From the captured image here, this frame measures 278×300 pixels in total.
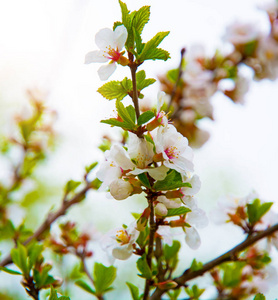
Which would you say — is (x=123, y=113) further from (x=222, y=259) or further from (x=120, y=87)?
(x=222, y=259)

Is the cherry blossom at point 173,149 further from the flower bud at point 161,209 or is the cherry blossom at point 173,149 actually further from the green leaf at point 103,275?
the green leaf at point 103,275

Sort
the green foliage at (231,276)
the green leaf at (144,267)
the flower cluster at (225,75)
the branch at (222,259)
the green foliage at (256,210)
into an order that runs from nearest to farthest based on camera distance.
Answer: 1. the green leaf at (144,267)
2. the branch at (222,259)
3. the green foliage at (256,210)
4. the green foliage at (231,276)
5. the flower cluster at (225,75)

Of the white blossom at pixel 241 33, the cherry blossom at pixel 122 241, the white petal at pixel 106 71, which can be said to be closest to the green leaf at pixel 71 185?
the cherry blossom at pixel 122 241

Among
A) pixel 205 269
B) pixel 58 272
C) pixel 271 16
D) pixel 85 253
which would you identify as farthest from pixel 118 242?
pixel 271 16


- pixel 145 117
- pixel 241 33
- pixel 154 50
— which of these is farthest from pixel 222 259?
pixel 241 33

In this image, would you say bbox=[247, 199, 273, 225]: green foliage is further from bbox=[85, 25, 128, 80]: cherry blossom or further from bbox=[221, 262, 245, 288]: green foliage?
bbox=[85, 25, 128, 80]: cherry blossom
